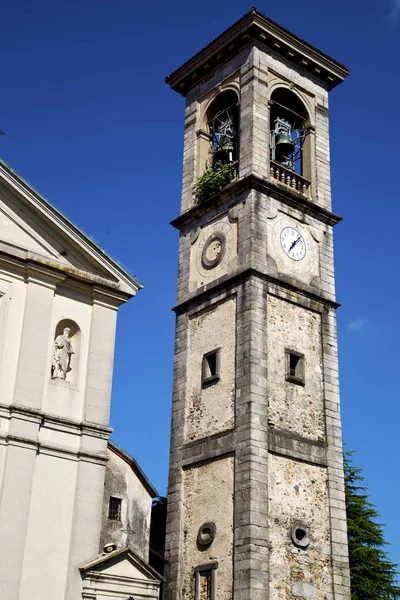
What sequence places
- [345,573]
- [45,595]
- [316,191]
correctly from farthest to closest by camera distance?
[316,191], [345,573], [45,595]

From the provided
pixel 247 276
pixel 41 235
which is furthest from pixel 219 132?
pixel 41 235

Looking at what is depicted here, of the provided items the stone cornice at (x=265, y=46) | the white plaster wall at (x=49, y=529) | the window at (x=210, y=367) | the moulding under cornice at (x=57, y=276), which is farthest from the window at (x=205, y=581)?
the stone cornice at (x=265, y=46)

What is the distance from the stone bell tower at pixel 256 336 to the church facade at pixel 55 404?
3.86m

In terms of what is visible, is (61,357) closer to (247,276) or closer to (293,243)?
(247,276)

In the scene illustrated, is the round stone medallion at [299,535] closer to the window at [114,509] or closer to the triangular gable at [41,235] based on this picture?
the window at [114,509]

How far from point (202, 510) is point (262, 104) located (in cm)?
1056

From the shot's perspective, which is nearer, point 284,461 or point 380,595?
point 284,461

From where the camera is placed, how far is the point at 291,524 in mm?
18406

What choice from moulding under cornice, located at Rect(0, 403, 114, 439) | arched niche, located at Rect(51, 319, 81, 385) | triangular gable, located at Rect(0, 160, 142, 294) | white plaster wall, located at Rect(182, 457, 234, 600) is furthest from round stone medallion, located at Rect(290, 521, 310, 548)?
triangular gable, located at Rect(0, 160, 142, 294)

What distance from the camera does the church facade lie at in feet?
43.9

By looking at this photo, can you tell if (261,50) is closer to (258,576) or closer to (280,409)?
(280,409)

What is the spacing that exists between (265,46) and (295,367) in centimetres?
902

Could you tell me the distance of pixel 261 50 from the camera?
23.4 metres

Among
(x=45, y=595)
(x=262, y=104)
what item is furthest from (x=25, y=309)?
(x=262, y=104)
